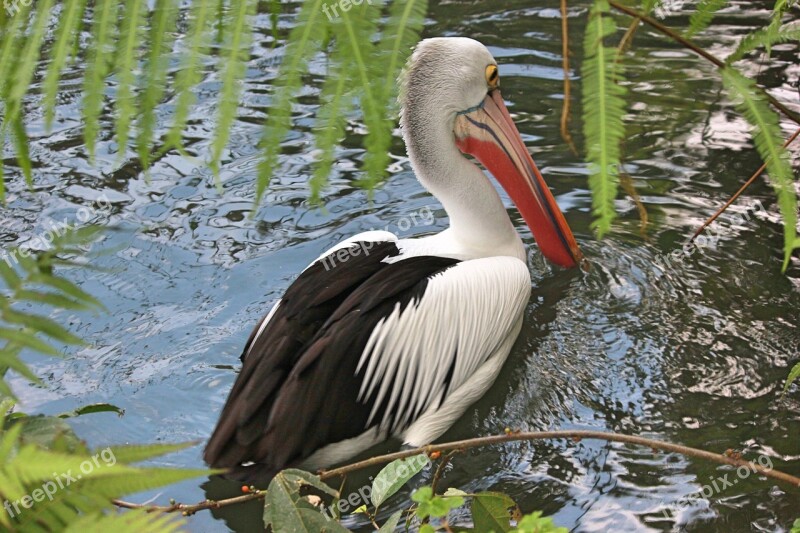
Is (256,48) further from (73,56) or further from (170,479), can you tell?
(170,479)

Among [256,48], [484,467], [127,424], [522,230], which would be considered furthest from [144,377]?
[256,48]

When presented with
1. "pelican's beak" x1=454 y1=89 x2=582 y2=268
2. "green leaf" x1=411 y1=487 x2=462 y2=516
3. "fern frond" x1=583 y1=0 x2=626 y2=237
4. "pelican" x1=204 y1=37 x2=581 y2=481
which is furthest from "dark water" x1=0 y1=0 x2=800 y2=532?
"fern frond" x1=583 y1=0 x2=626 y2=237

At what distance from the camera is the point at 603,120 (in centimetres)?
157

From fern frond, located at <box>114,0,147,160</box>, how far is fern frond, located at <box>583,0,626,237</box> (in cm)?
78

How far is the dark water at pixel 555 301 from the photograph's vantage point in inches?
151

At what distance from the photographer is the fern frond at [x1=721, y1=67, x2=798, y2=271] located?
1716 millimetres

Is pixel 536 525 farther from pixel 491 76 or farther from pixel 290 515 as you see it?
pixel 491 76

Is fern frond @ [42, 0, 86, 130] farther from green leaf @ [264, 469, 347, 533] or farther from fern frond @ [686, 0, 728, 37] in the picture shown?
fern frond @ [686, 0, 728, 37]

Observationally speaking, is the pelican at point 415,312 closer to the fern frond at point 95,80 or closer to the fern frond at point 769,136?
the fern frond at point 95,80

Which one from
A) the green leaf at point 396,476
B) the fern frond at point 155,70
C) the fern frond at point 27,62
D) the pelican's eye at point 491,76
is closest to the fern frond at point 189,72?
the fern frond at point 155,70

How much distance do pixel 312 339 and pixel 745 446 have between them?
1892 mm

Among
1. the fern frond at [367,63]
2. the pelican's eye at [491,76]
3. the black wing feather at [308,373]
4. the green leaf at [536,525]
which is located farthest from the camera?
the pelican's eye at [491,76]

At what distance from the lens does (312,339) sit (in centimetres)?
375

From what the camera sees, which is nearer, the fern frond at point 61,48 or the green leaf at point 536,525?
the fern frond at point 61,48
